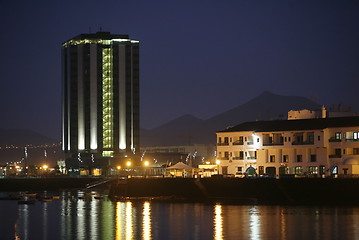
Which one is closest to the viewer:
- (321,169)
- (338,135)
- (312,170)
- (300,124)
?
(338,135)

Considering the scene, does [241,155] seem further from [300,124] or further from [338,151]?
[338,151]

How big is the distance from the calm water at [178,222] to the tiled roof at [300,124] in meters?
26.3

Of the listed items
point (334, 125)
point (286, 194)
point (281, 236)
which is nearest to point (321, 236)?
point (281, 236)

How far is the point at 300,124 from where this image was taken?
416 feet

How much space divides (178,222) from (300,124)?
160 ft

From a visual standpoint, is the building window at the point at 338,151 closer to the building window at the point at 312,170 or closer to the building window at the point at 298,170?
the building window at the point at 312,170

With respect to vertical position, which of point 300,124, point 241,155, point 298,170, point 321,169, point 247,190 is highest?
point 300,124

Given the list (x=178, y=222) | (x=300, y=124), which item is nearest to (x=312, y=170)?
(x=300, y=124)

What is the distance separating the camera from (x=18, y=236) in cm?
7506

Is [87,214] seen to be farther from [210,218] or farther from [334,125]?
[334,125]

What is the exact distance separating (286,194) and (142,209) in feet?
66.6

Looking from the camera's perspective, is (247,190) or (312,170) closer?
(247,190)

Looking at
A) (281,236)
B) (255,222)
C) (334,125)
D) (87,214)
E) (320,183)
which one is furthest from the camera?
(334,125)

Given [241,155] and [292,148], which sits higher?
[292,148]
